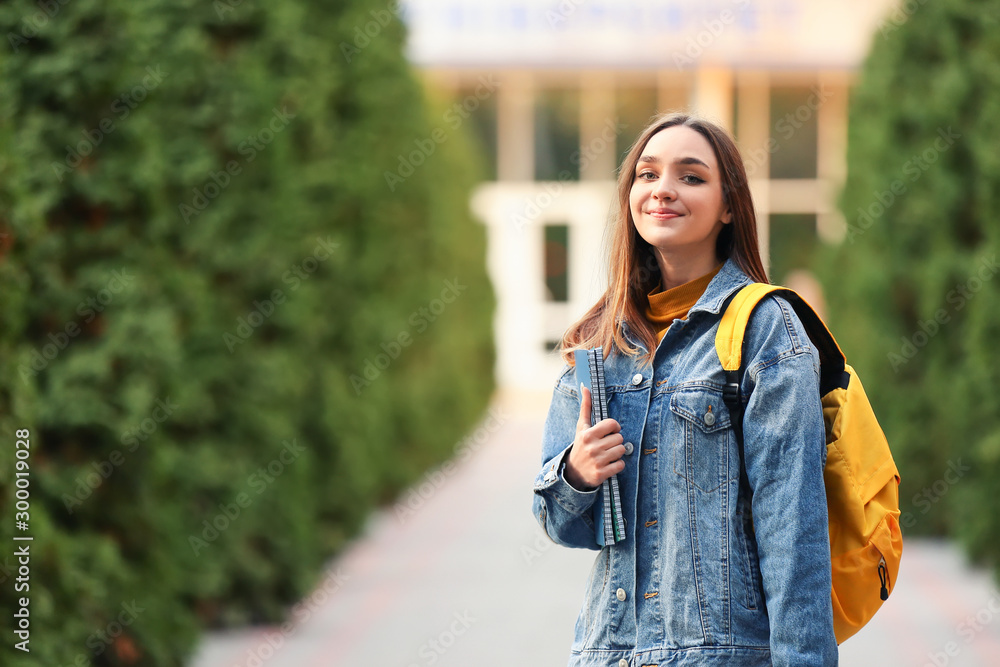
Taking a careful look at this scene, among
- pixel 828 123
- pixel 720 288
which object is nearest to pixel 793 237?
pixel 828 123

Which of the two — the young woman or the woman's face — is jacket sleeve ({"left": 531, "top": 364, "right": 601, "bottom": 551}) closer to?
the young woman

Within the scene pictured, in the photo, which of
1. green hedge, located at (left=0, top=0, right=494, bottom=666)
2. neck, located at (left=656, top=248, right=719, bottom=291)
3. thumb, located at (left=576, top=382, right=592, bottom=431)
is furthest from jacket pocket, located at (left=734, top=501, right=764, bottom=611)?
green hedge, located at (left=0, top=0, right=494, bottom=666)

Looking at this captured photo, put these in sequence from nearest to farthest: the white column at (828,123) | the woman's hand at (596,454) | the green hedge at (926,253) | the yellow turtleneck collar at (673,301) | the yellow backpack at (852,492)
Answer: the yellow backpack at (852,492)
the woman's hand at (596,454)
the yellow turtleneck collar at (673,301)
the green hedge at (926,253)
the white column at (828,123)

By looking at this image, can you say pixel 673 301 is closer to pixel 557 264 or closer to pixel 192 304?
pixel 192 304

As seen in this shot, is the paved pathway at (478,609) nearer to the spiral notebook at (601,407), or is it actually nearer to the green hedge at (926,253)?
the green hedge at (926,253)

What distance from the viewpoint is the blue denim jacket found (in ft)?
6.68

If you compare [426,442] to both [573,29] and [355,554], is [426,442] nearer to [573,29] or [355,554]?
[355,554]

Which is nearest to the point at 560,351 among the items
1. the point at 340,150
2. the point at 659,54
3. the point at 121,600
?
the point at 121,600

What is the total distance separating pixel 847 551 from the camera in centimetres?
213

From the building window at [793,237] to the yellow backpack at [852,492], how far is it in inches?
779

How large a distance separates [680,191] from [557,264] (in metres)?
19.7

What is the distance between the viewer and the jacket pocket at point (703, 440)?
2.16m

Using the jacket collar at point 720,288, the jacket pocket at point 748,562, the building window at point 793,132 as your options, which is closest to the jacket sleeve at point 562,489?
the jacket collar at point 720,288

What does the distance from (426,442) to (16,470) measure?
8157mm
